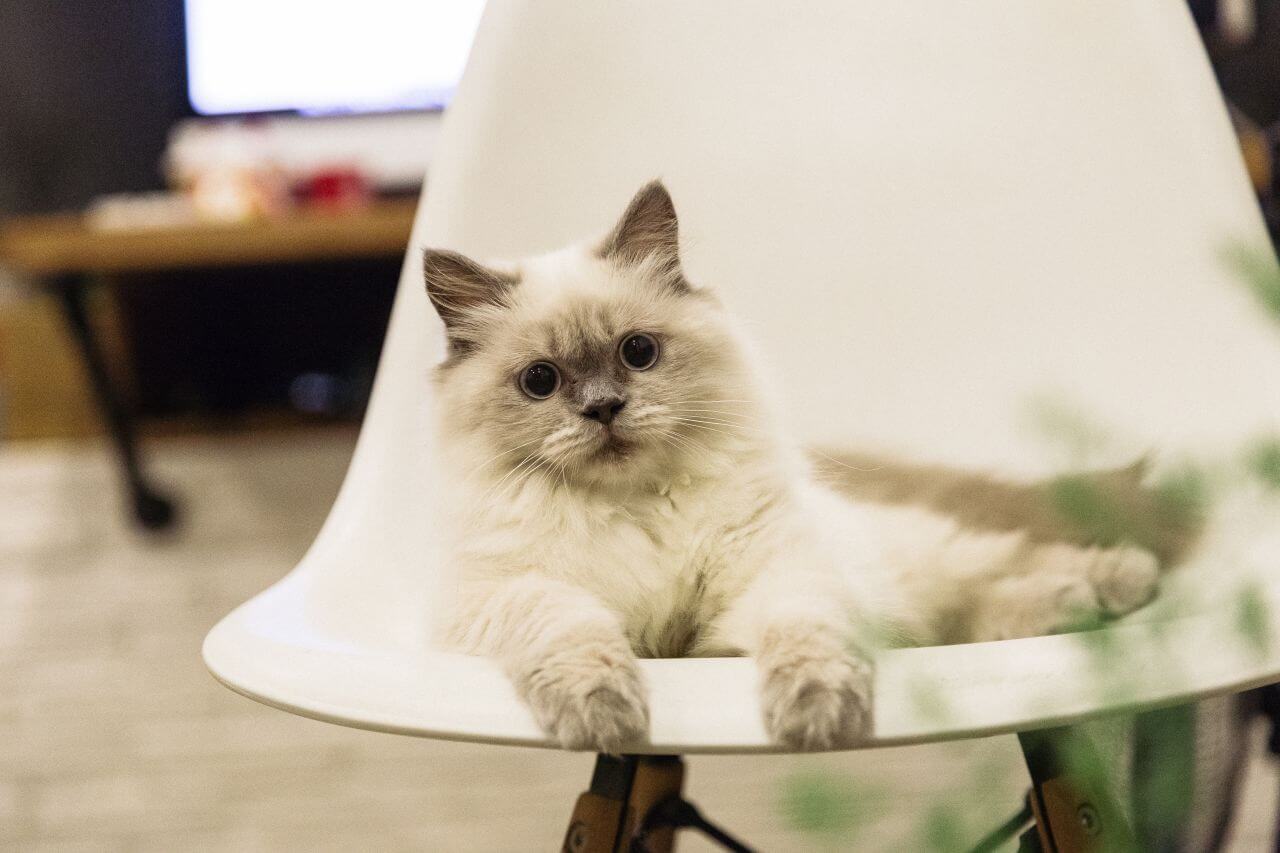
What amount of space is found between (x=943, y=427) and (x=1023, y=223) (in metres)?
→ 0.25

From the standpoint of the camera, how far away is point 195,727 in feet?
6.80

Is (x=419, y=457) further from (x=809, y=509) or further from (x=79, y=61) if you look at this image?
(x=79, y=61)

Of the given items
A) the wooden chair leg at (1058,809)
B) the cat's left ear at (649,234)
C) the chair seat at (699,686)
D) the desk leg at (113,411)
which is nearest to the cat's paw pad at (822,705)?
the chair seat at (699,686)

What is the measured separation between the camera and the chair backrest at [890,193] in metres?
1.11

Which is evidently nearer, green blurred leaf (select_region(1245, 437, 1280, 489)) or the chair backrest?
green blurred leaf (select_region(1245, 437, 1280, 489))

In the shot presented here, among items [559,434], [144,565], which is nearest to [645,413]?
[559,434]

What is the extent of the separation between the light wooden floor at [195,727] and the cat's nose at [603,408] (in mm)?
892

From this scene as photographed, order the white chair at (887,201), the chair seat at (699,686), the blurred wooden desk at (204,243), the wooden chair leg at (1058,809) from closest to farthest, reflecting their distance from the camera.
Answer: the chair seat at (699,686), the wooden chair leg at (1058,809), the white chair at (887,201), the blurred wooden desk at (204,243)

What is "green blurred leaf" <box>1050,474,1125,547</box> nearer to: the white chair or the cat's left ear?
the cat's left ear

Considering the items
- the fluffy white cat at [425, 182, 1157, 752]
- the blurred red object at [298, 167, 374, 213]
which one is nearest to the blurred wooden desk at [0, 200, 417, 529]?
the blurred red object at [298, 167, 374, 213]

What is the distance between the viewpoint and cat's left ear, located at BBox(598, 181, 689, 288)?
0.82m

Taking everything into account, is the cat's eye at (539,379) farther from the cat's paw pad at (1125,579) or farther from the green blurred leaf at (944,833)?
the green blurred leaf at (944,833)

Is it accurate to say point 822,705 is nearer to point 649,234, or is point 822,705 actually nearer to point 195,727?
point 649,234

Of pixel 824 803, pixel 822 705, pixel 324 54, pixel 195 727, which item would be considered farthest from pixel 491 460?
pixel 324 54
